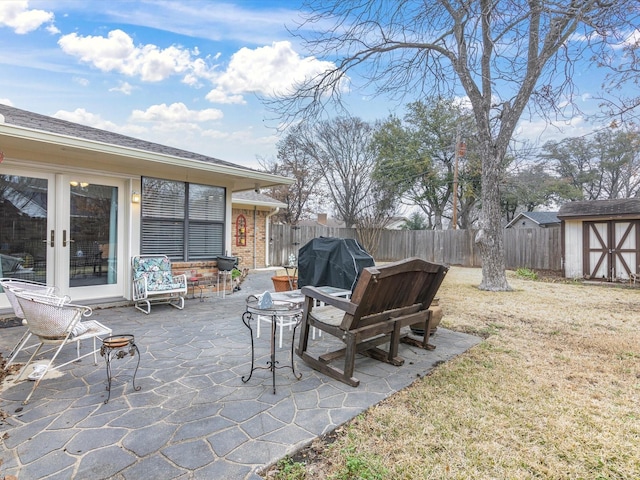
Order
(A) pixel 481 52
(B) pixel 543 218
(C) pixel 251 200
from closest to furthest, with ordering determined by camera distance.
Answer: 1. (A) pixel 481 52
2. (C) pixel 251 200
3. (B) pixel 543 218

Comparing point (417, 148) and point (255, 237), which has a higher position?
point (417, 148)

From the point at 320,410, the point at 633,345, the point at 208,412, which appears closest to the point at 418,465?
the point at 320,410

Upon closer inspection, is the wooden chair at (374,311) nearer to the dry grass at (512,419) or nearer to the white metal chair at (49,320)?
the dry grass at (512,419)

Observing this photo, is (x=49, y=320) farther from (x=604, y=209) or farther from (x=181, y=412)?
(x=604, y=209)

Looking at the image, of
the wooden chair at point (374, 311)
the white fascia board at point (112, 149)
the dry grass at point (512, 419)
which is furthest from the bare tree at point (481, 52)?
the dry grass at point (512, 419)

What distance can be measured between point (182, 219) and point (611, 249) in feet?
37.8

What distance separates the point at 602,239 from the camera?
9.94 metres

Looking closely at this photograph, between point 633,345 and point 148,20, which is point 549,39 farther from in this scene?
point 148,20

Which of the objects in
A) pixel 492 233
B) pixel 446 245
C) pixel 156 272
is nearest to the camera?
pixel 156 272

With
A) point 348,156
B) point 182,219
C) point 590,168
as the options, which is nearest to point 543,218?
point 590,168

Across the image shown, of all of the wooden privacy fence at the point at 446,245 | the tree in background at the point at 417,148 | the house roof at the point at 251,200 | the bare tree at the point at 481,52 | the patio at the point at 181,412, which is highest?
the tree in background at the point at 417,148

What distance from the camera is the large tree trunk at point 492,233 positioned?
26.8 feet

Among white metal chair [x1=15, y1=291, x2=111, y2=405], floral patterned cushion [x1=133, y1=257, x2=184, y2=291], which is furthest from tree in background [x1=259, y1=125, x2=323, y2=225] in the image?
white metal chair [x1=15, y1=291, x2=111, y2=405]

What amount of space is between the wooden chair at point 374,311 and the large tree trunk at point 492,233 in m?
5.44
